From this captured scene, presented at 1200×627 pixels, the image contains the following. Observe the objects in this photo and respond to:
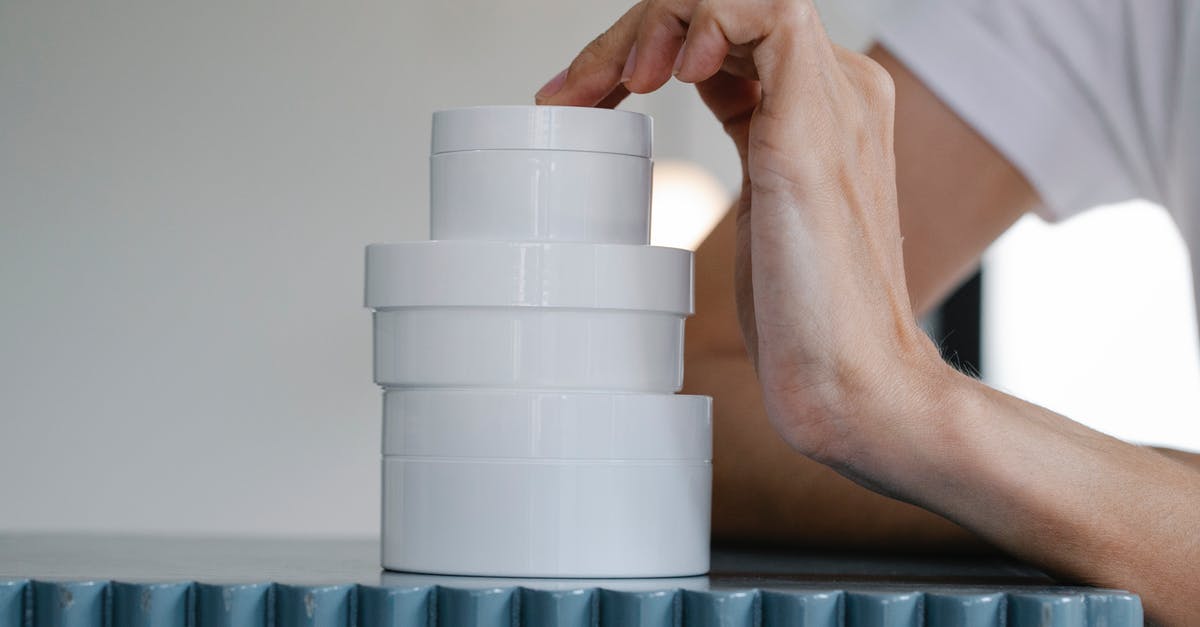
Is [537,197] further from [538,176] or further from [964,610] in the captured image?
[964,610]

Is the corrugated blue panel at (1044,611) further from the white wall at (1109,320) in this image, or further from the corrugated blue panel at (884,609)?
the white wall at (1109,320)

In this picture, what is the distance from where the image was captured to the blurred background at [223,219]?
3.70m

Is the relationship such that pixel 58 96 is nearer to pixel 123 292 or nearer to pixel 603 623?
pixel 123 292

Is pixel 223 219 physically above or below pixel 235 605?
above

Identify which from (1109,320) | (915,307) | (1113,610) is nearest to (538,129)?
(1113,610)

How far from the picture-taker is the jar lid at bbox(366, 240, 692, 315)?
2.28 ft

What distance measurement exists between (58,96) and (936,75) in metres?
2.97

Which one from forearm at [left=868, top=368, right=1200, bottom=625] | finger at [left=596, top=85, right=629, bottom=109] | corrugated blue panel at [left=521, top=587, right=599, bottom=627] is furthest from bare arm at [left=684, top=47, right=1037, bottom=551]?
corrugated blue panel at [left=521, top=587, right=599, bottom=627]

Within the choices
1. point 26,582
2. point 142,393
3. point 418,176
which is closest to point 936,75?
point 26,582

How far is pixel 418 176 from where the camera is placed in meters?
3.88

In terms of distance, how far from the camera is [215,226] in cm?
376

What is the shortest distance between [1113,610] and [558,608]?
0.85 feet

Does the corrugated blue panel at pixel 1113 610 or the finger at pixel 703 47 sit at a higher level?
the finger at pixel 703 47

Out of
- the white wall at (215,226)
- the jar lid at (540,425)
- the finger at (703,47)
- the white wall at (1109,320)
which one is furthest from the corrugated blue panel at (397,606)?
the white wall at (1109,320)
